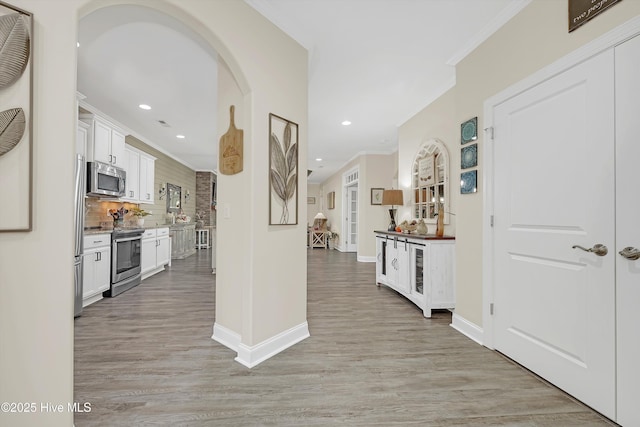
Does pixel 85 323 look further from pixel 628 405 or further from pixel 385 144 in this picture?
pixel 385 144

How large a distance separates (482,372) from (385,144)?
532 centimetres

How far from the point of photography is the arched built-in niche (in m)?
3.59

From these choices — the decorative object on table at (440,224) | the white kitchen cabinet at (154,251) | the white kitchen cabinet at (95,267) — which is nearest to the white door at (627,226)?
the decorative object on table at (440,224)

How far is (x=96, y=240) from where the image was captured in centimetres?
356

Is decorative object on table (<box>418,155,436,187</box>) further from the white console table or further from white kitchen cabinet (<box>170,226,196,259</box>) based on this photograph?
white kitchen cabinet (<box>170,226,196,259</box>)

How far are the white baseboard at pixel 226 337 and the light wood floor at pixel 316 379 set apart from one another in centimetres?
5

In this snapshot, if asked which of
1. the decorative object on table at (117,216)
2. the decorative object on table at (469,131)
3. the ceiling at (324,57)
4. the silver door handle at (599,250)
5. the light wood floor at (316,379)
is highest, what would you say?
the ceiling at (324,57)

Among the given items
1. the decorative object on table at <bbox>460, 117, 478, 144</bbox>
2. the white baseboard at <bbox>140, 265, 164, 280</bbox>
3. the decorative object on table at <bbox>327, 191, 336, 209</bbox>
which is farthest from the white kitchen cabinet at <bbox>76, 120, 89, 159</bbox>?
the decorative object on table at <bbox>327, 191, 336, 209</bbox>

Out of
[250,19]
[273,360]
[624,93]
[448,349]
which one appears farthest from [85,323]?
[624,93]

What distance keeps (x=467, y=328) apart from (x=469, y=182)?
4.48 feet

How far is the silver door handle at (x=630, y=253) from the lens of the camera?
56.7 inches

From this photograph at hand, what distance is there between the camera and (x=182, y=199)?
8.52 m

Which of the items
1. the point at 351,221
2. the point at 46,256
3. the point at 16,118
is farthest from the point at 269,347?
the point at 351,221

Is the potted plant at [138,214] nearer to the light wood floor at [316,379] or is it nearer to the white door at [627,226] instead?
the light wood floor at [316,379]
